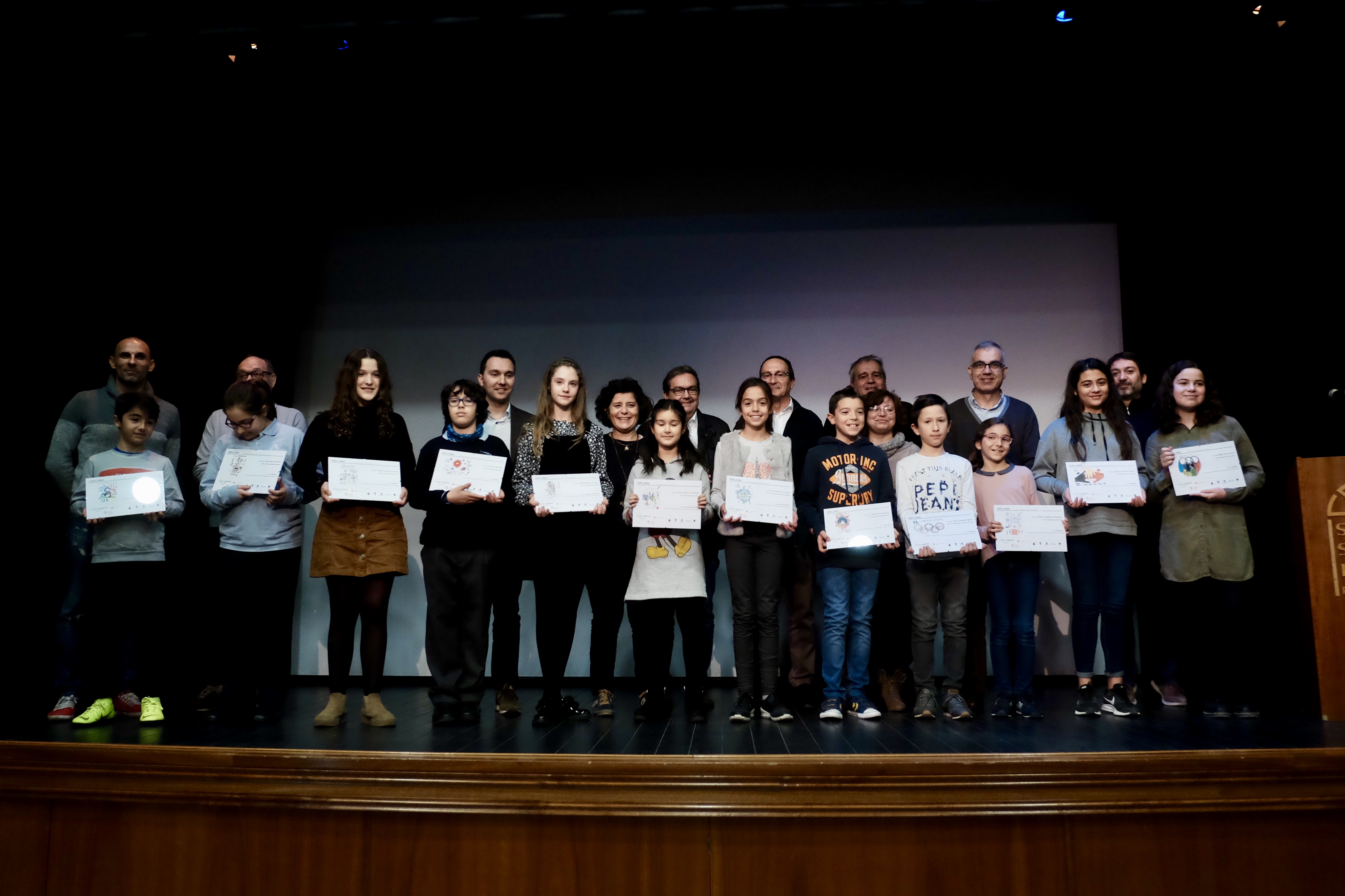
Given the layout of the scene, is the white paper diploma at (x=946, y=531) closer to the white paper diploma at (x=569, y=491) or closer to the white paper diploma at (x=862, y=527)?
the white paper diploma at (x=862, y=527)

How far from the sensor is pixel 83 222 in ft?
13.9

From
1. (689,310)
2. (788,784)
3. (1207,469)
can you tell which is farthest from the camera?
(689,310)

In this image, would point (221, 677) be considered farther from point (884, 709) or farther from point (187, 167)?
point (884, 709)

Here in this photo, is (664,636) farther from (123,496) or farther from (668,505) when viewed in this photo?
(123,496)

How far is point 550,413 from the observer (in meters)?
3.77

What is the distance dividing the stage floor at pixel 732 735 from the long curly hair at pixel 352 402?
1.32 metres

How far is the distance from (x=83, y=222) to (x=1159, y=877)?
5.69m

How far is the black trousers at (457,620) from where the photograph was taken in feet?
11.3

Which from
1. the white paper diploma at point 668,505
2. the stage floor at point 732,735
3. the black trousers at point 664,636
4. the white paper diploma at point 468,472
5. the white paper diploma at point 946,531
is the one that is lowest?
the stage floor at point 732,735

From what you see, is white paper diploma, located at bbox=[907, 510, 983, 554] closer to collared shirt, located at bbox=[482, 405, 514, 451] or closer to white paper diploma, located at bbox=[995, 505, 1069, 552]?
white paper diploma, located at bbox=[995, 505, 1069, 552]

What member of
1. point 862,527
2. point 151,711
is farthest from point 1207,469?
point 151,711

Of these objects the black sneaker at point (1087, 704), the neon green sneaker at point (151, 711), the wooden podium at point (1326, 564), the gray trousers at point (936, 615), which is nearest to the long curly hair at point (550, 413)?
the gray trousers at point (936, 615)

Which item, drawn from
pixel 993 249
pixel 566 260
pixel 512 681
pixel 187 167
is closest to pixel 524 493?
pixel 512 681

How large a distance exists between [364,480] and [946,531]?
2.67m
